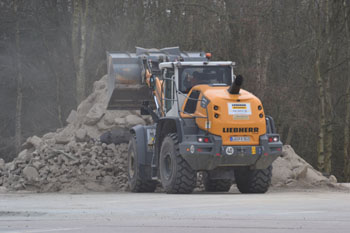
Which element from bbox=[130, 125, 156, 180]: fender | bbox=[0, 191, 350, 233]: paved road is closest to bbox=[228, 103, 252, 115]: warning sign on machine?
bbox=[0, 191, 350, 233]: paved road

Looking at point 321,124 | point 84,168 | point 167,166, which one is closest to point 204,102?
point 167,166

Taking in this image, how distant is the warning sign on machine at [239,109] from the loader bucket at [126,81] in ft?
13.0

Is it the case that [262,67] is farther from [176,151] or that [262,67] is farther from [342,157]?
[176,151]

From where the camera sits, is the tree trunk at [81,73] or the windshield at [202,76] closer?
the windshield at [202,76]

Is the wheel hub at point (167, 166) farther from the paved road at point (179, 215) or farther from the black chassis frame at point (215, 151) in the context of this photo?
the paved road at point (179, 215)

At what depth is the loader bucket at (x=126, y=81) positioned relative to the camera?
66.0 feet

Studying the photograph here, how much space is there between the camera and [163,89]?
733 inches

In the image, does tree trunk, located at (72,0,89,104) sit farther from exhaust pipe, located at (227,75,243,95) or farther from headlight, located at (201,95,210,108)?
exhaust pipe, located at (227,75,243,95)

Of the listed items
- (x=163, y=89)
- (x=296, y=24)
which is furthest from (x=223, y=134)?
(x=296, y=24)

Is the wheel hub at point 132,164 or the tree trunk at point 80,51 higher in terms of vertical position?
the tree trunk at point 80,51

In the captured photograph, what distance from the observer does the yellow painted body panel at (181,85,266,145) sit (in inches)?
653

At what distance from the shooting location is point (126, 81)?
66.1 feet

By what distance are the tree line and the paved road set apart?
13.8 meters

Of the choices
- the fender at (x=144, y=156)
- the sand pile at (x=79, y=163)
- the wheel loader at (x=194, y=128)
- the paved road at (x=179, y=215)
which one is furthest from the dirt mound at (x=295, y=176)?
the paved road at (x=179, y=215)
